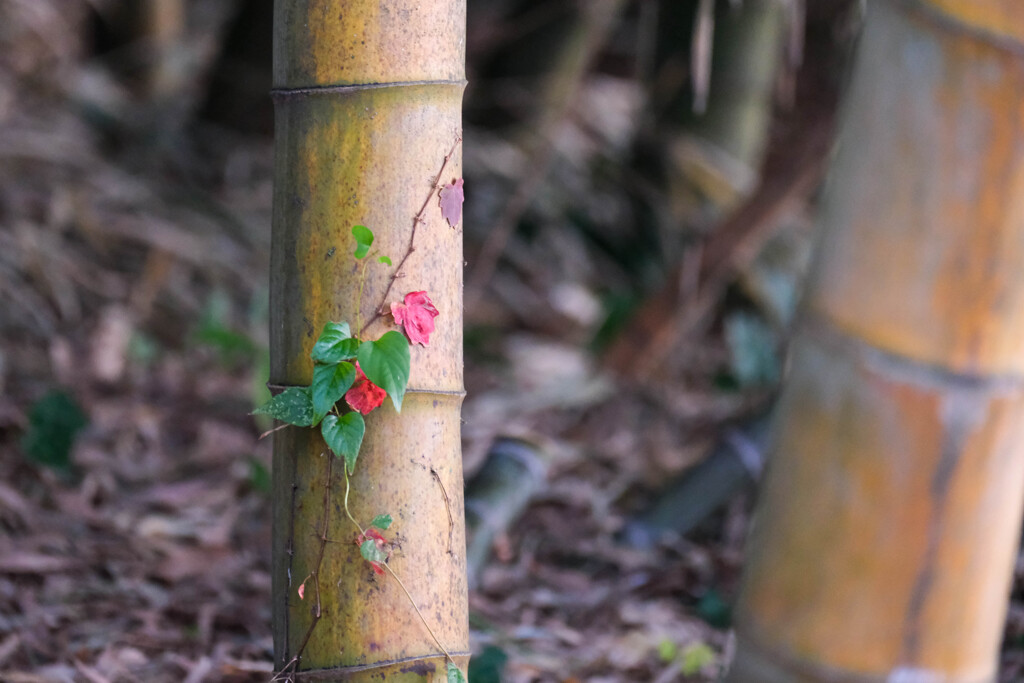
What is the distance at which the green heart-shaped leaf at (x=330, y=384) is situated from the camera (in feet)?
2.65

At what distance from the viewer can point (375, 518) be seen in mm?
837

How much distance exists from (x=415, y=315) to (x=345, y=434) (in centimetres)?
11

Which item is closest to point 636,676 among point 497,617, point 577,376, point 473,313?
point 497,617

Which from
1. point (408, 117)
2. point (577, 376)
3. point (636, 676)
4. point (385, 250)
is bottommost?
point (636, 676)

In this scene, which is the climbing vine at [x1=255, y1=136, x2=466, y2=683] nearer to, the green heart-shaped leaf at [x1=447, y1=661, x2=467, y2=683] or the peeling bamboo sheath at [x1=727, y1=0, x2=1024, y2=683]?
the green heart-shaped leaf at [x1=447, y1=661, x2=467, y2=683]

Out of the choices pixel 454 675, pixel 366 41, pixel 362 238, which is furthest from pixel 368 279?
pixel 454 675

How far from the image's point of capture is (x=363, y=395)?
32.6 inches

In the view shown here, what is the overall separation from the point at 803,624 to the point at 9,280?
208 centimetres

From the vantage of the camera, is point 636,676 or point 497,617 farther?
point 497,617

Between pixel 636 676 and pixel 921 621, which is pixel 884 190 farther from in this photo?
pixel 636 676

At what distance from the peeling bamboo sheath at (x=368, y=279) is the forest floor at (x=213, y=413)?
1.37 feet

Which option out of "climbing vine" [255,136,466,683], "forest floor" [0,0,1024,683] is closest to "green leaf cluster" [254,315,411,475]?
"climbing vine" [255,136,466,683]

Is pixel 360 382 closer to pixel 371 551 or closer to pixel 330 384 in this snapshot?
pixel 330 384

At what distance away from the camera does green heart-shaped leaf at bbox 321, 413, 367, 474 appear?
2.65 ft
